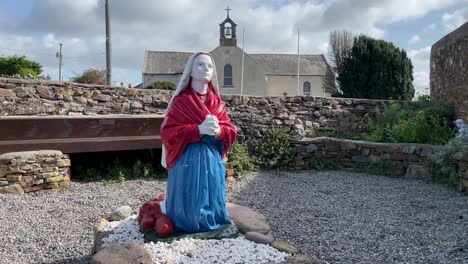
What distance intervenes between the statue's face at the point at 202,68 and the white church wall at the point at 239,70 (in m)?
28.8

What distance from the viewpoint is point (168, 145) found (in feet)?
10.5

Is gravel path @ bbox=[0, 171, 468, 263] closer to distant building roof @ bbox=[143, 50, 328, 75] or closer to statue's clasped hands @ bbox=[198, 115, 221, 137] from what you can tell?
statue's clasped hands @ bbox=[198, 115, 221, 137]

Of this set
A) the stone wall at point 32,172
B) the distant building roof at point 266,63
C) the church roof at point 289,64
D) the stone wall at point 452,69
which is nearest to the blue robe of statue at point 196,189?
the stone wall at point 32,172

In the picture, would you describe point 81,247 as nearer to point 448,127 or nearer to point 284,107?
point 284,107

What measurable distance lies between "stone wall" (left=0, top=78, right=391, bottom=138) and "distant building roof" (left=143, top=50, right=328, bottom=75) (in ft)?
79.3

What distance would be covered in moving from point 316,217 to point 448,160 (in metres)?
2.87

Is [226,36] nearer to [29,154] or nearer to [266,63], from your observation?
[266,63]

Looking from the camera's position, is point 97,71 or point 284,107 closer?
point 284,107

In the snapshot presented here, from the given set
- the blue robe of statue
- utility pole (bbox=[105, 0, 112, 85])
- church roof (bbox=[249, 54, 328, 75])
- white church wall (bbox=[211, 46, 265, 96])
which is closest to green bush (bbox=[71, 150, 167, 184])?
the blue robe of statue

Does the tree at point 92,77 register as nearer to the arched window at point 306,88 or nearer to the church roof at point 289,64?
the church roof at point 289,64

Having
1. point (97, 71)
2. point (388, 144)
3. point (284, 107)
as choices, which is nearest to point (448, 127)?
point (388, 144)

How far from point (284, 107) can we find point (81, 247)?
574 cm

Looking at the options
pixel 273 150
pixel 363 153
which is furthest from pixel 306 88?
pixel 273 150

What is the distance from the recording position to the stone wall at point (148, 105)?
7203 millimetres
